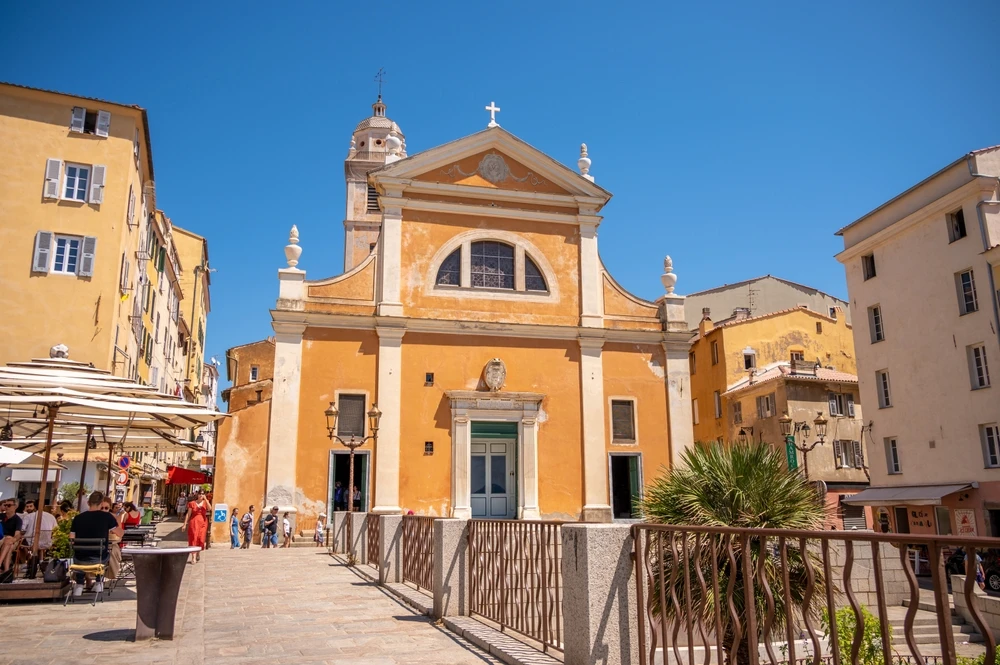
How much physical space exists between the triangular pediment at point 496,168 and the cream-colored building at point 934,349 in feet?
36.1

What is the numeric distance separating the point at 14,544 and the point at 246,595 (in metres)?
3.28

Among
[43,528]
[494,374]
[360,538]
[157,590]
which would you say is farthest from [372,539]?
[494,374]

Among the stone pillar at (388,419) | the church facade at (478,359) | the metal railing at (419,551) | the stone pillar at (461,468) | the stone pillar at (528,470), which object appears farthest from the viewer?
the stone pillar at (528,470)

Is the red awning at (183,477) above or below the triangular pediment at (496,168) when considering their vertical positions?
below

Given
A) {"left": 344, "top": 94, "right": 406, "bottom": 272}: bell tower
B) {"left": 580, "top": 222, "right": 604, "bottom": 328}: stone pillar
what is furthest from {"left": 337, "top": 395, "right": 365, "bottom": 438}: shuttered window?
{"left": 344, "top": 94, "right": 406, "bottom": 272}: bell tower

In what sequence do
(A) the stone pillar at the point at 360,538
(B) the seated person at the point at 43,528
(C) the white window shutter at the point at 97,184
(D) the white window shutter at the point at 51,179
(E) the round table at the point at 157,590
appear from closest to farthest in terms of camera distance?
(E) the round table at the point at 157,590, (B) the seated person at the point at 43,528, (A) the stone pillar at the point at 360,538, (D) the white window shutter at the point at 51,179, (C) the white window shutter at the point at 97,184

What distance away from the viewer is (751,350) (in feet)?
122

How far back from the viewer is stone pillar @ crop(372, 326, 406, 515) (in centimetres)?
2166

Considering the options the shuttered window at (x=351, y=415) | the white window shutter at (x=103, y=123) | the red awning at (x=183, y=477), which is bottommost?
the red awning at (x=183, y=477)

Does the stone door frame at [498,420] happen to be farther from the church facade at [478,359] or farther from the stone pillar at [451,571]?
the stone pillar at [451,571]

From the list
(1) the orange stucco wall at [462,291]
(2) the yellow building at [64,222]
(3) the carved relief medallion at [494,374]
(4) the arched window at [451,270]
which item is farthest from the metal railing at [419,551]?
(2) the yellow building at [64,222]

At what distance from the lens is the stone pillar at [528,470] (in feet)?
74.2

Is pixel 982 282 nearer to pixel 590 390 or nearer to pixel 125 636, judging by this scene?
pixel 590 390

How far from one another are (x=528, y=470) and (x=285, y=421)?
706 centimetres
